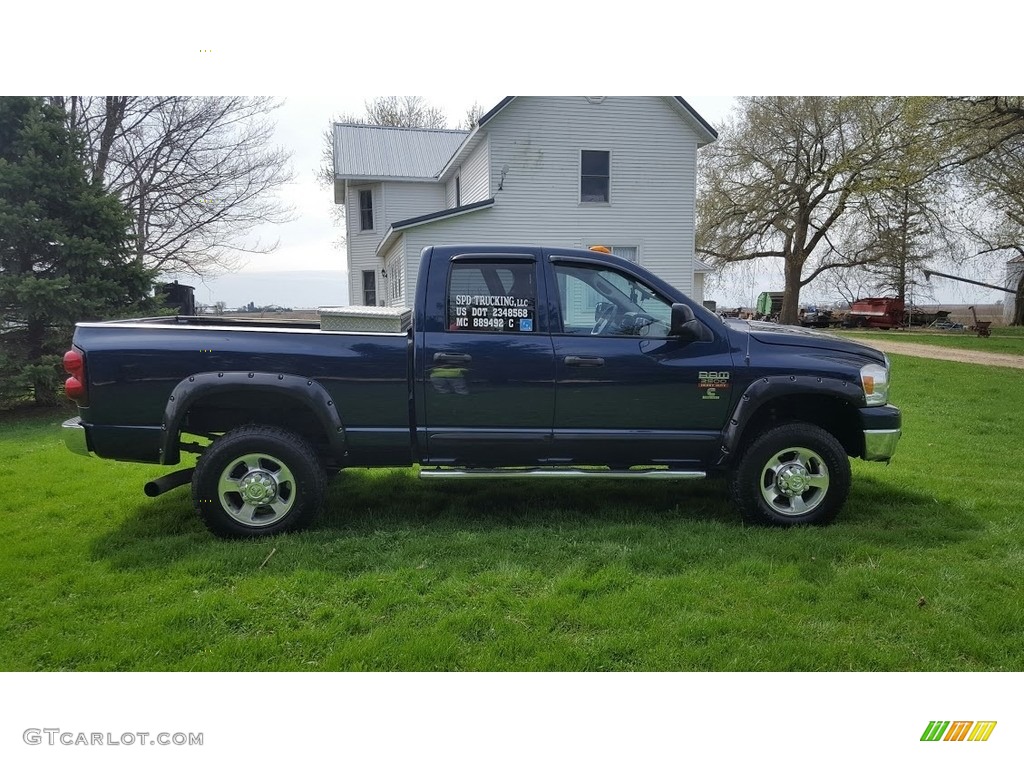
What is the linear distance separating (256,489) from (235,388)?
660 millimetres

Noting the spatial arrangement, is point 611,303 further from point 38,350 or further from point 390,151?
point 390,151

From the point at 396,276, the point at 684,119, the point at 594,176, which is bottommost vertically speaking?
the point at 396,276

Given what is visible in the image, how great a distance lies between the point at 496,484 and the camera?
5375 millimetres

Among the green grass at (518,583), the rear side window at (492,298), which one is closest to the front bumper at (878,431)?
the green grass at (518,583)

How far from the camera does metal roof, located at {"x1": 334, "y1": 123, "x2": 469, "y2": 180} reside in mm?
21156

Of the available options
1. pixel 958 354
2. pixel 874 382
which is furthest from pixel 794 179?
pixel 874 382

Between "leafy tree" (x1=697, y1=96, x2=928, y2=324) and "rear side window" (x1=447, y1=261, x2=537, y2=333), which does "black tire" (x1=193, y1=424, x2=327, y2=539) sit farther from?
"leafy tree" (x1=697, y1=96, x2=928, y2=324)

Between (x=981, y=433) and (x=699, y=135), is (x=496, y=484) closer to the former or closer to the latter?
(x=981, y=433)

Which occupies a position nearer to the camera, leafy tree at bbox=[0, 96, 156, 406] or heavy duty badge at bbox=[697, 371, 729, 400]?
heavy duty badge at bbox=[697, 371, 729, 400]

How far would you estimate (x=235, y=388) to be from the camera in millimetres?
3965

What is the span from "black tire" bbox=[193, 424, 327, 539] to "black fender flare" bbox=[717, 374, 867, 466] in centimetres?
274

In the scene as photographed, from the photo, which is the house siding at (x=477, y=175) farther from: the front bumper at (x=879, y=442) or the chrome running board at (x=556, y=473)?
the front bumper at (x=879, y=442)

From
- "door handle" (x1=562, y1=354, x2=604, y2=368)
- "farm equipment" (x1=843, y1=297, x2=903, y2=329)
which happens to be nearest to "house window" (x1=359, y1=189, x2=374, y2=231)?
"door handle" (x1=562, y1=354, x2=604, y2=368)

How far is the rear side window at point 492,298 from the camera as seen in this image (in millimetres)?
4180
